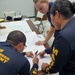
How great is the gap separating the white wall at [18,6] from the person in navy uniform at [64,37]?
4.57 meters

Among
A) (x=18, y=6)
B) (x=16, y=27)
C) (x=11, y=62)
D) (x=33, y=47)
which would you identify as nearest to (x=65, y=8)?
(x=11, y=62)

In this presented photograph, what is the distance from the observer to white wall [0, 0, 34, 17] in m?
5.65

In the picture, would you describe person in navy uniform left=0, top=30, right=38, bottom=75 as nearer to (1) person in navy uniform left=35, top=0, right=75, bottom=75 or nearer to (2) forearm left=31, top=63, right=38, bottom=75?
(2) forearm left=31, top=63, right=38, bottom=75

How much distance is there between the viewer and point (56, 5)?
127 centimetres

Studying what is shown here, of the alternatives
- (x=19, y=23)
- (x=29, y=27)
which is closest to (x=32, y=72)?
(x=29, y=27)

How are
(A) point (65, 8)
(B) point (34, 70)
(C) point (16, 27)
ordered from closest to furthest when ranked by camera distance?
(A) point (65, 8), (B) point (34, 70), (C) point (16, 27)

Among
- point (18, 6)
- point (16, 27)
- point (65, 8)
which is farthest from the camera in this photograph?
point (18, 6)

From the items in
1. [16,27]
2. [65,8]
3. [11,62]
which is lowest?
[16,27]

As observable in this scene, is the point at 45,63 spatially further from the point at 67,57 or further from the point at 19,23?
the point at 19,23

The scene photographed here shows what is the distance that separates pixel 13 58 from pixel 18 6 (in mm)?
4799

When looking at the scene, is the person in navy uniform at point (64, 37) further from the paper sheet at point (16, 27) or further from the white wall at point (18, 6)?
the white wall at point (18, 6)

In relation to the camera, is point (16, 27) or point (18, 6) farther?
point (18, 6)

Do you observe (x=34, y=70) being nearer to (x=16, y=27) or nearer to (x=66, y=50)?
(x=66, y=50)

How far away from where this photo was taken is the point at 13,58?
1.14 meters
